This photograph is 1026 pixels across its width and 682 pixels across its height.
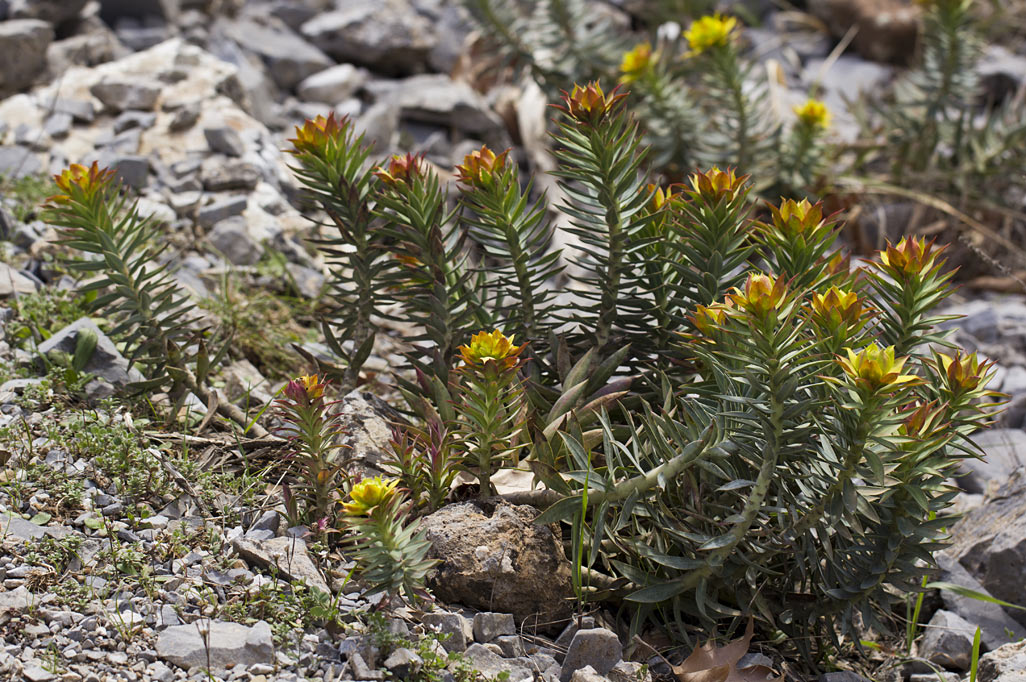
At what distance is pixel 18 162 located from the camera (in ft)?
12.7

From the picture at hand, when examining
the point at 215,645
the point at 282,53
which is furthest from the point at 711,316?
the point at 282,53

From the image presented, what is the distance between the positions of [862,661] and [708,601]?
2.27 feet

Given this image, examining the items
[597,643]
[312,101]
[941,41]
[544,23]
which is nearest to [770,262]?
[597,643]

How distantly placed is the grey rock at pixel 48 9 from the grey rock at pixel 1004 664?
5.08 meters

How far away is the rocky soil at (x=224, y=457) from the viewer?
2.05m

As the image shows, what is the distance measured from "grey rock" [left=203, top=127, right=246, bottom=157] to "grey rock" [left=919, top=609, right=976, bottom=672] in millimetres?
3415

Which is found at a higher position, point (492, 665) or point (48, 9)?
point (48, 9)

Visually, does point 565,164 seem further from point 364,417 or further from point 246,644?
point 246,644

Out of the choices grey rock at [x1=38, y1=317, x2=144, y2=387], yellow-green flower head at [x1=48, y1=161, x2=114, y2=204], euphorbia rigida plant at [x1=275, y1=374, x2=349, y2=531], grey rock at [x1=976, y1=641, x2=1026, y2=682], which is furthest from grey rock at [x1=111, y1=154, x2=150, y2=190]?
grey rock at [x1=976, y1=641, x2=1026, y2=682]

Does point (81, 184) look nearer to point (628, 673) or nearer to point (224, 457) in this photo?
point (224, 457)

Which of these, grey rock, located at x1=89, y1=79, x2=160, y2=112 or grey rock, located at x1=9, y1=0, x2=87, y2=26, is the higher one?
grey rock, located at x1=9, y1=0, x2=87, y2=26

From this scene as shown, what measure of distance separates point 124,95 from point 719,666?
3836 mm

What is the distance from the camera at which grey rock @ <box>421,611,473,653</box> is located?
6.96 ft

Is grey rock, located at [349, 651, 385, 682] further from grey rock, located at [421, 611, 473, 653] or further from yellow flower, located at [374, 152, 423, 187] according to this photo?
yellow flower, located at [374, 152, 423, 187]
